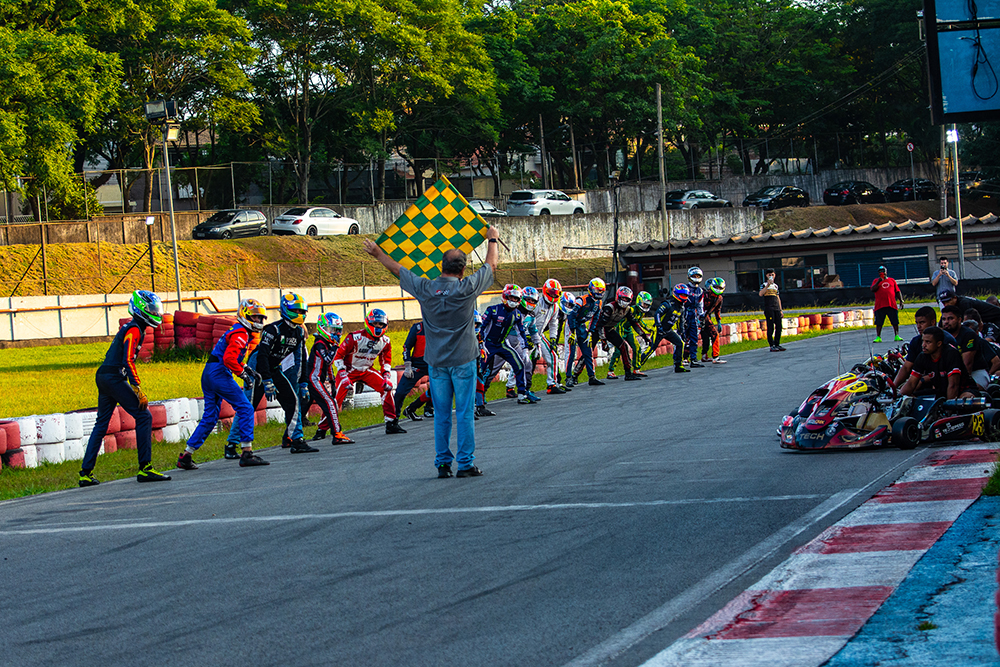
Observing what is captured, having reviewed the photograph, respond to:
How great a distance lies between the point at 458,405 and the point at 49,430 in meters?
5.76

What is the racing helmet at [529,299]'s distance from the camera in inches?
652

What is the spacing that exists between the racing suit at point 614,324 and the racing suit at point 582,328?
143 millimetres

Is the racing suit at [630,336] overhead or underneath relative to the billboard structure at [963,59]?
underneath

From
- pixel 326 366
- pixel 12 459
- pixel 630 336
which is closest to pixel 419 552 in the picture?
pixel 326 366

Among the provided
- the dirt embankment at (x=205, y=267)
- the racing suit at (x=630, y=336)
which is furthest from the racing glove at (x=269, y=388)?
the dirt embankment at (x=205, y=267)

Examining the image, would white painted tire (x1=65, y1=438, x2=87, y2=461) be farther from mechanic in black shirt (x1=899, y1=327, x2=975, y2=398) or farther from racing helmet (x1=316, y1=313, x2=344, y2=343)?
mechanic in black shirt (x1=899, y1=327, x2=975, y2=398)

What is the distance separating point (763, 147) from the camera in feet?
221

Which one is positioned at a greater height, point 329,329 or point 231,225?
point 231,225

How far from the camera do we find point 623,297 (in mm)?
18984

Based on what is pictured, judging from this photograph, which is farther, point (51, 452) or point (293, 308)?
point (51, 452)

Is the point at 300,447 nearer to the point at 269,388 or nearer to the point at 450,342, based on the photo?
the point at 269,388

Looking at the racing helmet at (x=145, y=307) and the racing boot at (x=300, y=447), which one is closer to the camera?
the racing helmet at (x=145, y=307)

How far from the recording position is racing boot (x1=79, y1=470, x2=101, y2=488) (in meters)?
10.2

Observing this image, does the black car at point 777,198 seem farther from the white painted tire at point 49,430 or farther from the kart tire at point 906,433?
the kart tire at point 906,433
